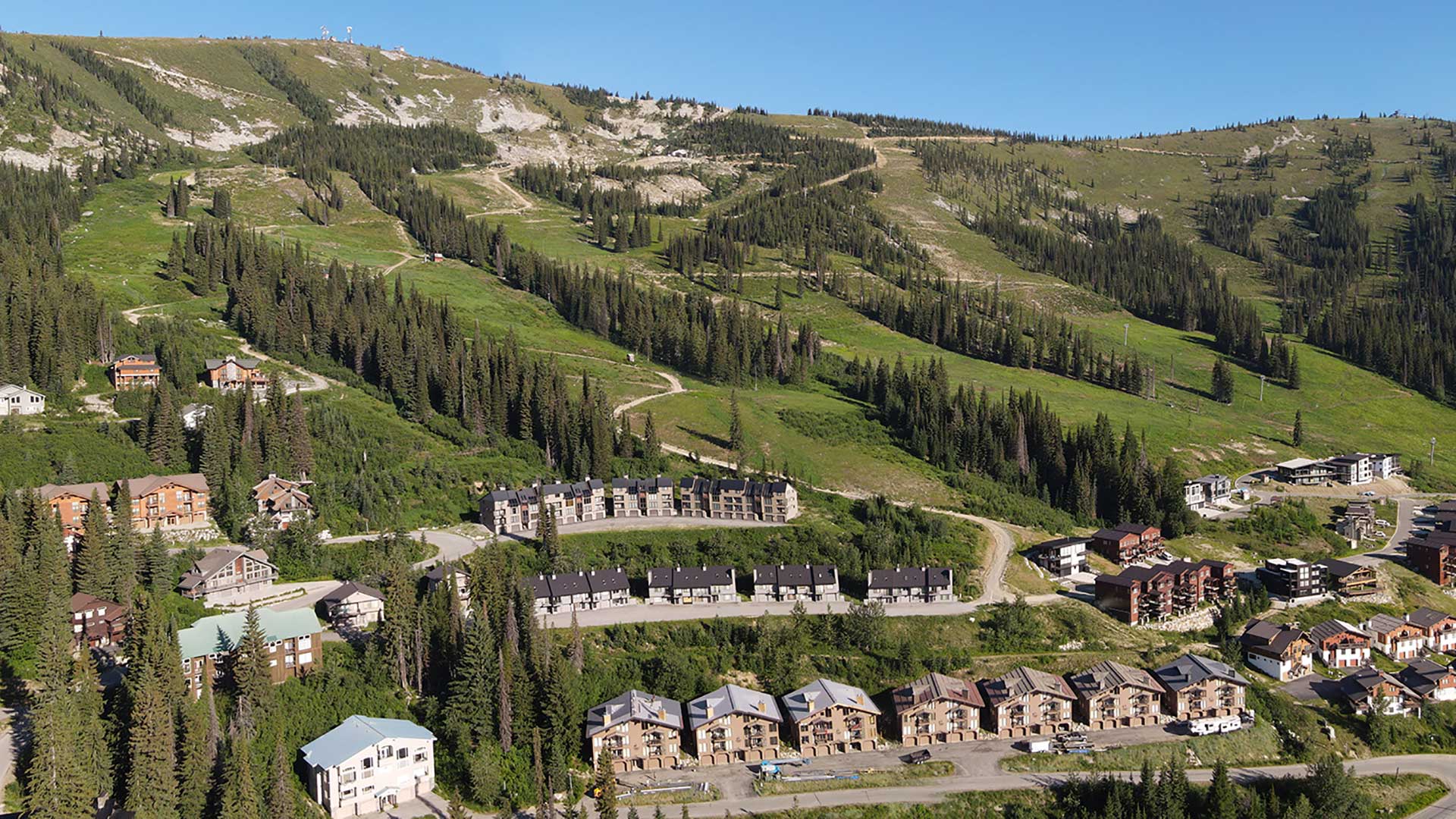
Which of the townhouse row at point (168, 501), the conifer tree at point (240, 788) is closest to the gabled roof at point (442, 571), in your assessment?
the townhouse row at point (168, 501)

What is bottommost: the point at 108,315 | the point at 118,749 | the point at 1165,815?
the point at 1165,815

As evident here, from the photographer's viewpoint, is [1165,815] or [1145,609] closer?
[1165,815]

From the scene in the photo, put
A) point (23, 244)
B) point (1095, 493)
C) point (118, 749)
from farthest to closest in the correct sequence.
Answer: point (23, 244)
point (1095, 493)
point (118, 749)

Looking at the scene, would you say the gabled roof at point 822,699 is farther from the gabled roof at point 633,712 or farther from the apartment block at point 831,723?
the gabled roof at point 633,712

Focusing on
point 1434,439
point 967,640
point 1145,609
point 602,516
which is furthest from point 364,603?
point 1434,439

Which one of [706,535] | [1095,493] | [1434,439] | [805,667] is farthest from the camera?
[1434,439]

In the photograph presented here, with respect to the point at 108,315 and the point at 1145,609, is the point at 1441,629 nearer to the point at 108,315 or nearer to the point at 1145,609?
the point at 1145,609
